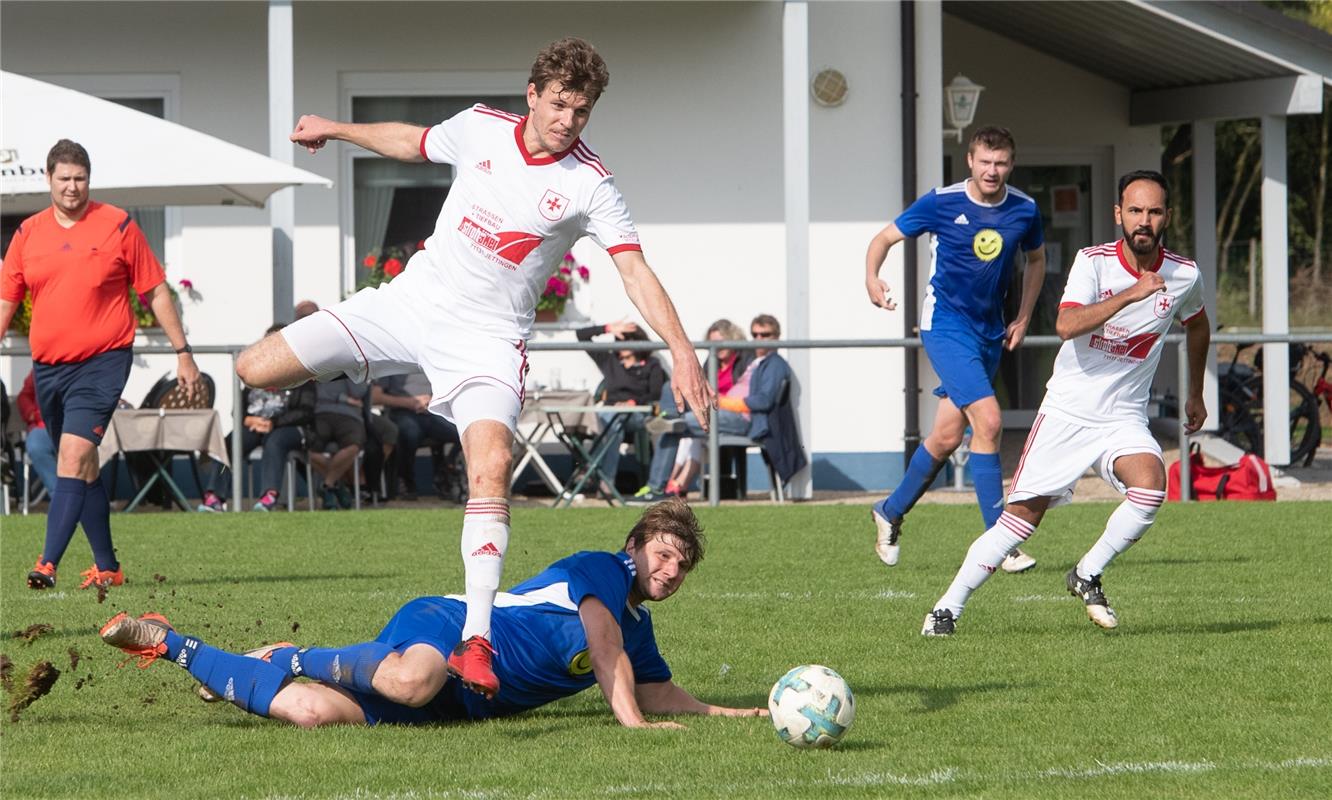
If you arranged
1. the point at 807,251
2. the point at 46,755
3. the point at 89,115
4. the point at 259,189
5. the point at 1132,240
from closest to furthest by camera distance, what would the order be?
the point at 46,755 < the point at 1132,240 < the point at 89,115 < the point at 259,189 < the point at 807,251

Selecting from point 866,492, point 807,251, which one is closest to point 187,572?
point 807,251

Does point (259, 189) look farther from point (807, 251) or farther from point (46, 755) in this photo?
point (46, 755)

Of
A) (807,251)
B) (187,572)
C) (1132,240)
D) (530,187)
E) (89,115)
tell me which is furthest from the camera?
(807,251)

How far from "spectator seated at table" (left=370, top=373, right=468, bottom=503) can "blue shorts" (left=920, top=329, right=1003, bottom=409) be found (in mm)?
6468

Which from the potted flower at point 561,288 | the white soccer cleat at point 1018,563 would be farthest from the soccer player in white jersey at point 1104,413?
the potted flower at point 561,288

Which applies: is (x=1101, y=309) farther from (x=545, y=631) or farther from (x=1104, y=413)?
(x=545, y=631)

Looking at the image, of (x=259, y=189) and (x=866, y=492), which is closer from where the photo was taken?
(x=259, y=189)

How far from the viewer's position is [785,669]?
24.2ft

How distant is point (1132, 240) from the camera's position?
7953 mm

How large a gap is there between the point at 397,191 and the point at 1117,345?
1094 cm

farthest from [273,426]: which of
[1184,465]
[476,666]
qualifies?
[476,666]

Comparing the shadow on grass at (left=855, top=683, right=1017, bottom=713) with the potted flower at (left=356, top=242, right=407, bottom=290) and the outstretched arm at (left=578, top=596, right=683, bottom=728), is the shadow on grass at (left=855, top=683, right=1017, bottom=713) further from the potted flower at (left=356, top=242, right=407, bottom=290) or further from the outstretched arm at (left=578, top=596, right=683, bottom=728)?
the potted flower at (left=356, top=242, right=407, bottom=290)

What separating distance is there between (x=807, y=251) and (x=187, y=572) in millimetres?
7014

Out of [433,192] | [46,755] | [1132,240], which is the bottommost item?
[46,755]
